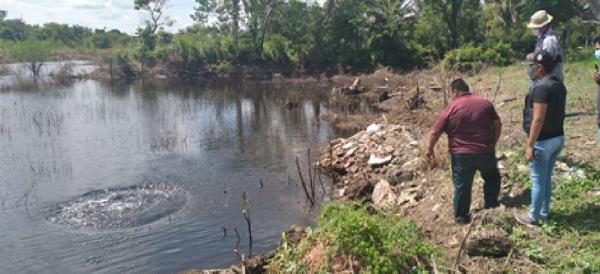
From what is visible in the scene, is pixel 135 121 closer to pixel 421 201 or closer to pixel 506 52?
pixel 421 201

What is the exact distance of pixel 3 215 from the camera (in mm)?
10867

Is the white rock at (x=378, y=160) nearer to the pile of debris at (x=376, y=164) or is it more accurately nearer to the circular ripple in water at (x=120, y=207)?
the pile of debris at (x=376, y=164)

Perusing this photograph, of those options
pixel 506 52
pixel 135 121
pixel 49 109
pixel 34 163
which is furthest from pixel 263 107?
pixel 506 52

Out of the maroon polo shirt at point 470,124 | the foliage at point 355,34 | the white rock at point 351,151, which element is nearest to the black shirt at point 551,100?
the maroon polo shirt at point 470,124

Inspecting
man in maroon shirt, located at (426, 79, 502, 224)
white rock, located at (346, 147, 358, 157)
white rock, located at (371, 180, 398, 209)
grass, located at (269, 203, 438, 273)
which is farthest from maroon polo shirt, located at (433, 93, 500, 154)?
white rock, located at (346, 147, 358, 157)

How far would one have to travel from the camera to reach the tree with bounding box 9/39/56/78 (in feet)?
149

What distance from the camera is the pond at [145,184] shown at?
8945 mm

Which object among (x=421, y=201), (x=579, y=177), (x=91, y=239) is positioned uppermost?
(x=579, y=177)

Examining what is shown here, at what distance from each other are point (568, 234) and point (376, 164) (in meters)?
6.54

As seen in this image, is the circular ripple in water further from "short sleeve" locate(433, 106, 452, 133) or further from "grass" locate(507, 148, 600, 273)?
"grass" locate(507, 148, 600, 273)

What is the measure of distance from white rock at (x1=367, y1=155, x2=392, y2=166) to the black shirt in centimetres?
630

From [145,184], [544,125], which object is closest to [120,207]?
[145,184]

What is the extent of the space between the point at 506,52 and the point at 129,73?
33035 mm

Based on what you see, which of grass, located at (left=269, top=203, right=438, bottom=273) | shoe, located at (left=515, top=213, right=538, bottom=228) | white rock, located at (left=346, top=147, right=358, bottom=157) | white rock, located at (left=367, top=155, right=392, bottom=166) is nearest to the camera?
grass, located at (left=269, top=203, right=438, bottom=273)
